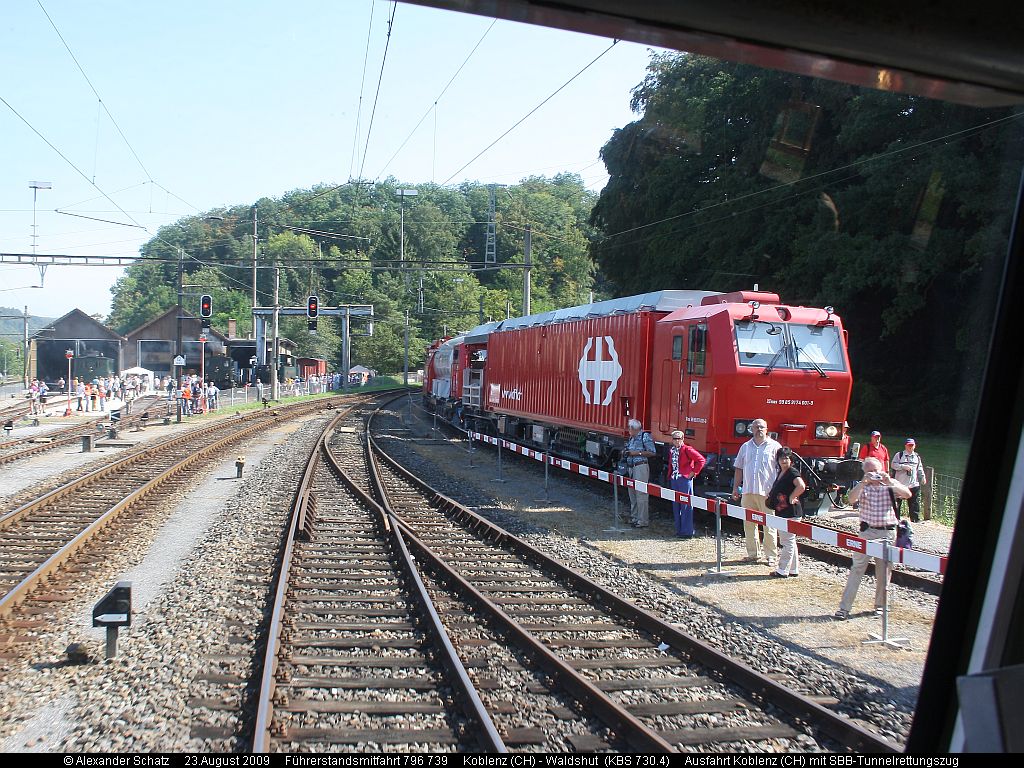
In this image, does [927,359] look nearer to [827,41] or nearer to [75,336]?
[827,41]

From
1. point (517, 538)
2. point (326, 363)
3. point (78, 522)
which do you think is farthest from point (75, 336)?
point (517, 538)

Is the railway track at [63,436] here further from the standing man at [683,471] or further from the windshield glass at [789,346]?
the windshield glass at [789,346]

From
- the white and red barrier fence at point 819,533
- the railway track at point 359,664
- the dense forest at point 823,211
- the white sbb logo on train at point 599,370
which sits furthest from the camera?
the dense forest at point 823,211

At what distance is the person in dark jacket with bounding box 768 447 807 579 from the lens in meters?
9.52

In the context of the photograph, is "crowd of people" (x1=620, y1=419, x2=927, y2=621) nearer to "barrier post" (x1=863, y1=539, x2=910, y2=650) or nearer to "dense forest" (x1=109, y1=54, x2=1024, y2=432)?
"barrier post" (x1=863, y1=539, x2=910, y2=650)

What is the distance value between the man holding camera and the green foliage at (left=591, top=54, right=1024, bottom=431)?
806 centimetres

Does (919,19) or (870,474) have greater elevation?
(919,19)

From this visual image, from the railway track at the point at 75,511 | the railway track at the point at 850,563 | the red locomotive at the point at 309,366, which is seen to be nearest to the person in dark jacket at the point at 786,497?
the railway track at the point at 850,563

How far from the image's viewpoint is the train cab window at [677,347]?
44.1 feet

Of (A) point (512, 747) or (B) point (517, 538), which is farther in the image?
(B) point (517, 538)

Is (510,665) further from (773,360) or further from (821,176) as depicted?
(821,176)

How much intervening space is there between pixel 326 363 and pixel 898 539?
89.8m

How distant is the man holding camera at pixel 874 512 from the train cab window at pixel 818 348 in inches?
184

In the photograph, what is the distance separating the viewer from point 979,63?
2424mm
